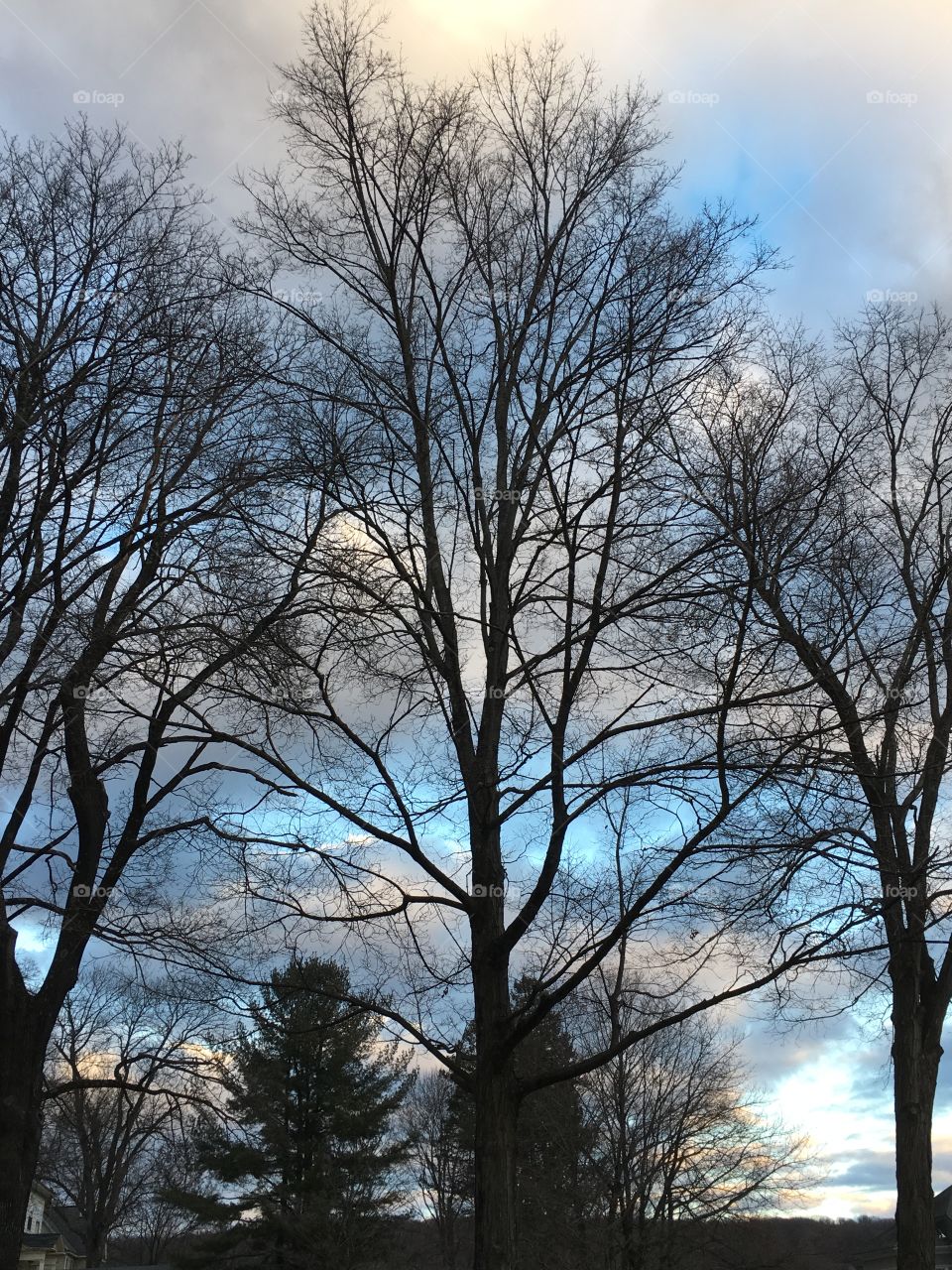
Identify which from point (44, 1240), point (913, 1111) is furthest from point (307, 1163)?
point (44, 1240)

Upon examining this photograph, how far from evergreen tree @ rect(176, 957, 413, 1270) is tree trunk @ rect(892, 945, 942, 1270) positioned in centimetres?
1516

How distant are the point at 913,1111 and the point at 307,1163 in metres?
19.3

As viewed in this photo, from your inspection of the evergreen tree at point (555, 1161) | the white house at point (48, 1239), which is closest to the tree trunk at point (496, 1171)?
the evergreen tree at point (555, 1161)

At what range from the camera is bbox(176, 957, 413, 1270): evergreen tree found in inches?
965

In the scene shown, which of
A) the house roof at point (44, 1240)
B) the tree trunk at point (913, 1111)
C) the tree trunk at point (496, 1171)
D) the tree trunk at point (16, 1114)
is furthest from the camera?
the house roof at point (44, 1240)

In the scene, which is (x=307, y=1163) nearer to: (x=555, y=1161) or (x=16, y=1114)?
(x=555, y=1161)

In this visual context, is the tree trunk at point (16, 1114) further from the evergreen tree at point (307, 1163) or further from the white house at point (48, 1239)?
the white house at point (48, 1239)

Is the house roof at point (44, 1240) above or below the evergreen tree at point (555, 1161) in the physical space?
below

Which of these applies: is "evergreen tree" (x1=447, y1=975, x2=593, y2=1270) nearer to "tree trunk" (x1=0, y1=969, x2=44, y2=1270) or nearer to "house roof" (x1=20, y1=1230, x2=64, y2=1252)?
"tree trunk" (x1=0, y1=969, x2=44, y2=1270)

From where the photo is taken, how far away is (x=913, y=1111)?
10992 millimetres

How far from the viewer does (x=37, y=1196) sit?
50062 mm

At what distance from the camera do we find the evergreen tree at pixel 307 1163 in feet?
80.4

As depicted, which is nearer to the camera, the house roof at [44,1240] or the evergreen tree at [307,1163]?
the evergreen tree at [307,1163]

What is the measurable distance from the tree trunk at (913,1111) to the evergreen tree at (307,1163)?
49.7 feet
